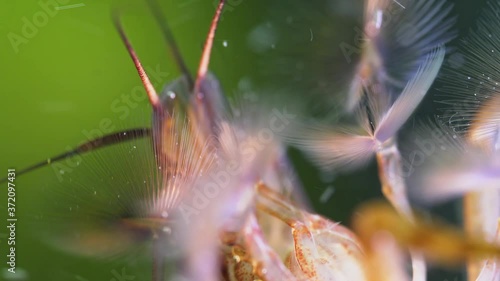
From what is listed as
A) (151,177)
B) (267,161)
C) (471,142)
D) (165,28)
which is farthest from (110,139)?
(471,142)

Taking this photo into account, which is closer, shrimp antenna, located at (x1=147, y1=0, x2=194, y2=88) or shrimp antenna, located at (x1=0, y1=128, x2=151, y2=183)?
shrimp antenna, located at (x1=0, y1=128, x2=151, y2=183)

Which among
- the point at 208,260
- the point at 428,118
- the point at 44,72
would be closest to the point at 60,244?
the point at 208,260

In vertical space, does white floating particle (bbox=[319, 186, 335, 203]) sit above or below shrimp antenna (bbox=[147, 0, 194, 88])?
below

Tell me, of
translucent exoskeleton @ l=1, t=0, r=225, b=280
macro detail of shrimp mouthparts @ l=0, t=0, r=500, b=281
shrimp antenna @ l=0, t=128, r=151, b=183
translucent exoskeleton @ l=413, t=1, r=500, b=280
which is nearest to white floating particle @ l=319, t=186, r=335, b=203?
macro detail of shrimp mouthparts @ l=0, t=0, r=500, b=281

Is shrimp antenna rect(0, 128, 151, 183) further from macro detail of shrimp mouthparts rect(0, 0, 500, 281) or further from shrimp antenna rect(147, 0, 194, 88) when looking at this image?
shrimp antenna rect(147, 0, 194, 88)

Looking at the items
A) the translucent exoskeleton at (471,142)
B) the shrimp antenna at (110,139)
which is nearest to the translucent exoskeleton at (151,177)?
the shrimp antenna at (110,139)

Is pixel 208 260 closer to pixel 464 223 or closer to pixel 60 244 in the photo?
pixel 60 244

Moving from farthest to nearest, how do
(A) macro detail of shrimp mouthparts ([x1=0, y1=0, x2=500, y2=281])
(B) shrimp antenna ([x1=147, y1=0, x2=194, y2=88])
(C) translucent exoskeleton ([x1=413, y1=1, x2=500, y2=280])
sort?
(B) shrimp antenna ([x1=147, y1=0, x2=194, y2=88]) < (C) translucent exoskeleton ([x1=413, y1=1, x2=500, y2=280]) < (A) macro detail of shrimp mouthparts ([x1=0, y1=0, x2=500, y2=281])

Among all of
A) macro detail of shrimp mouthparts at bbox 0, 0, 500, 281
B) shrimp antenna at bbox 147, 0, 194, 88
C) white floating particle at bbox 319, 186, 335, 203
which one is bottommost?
white floating particle at bbox 319, 186, 335, 203

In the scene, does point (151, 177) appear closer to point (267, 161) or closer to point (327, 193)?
point (267, 161)
